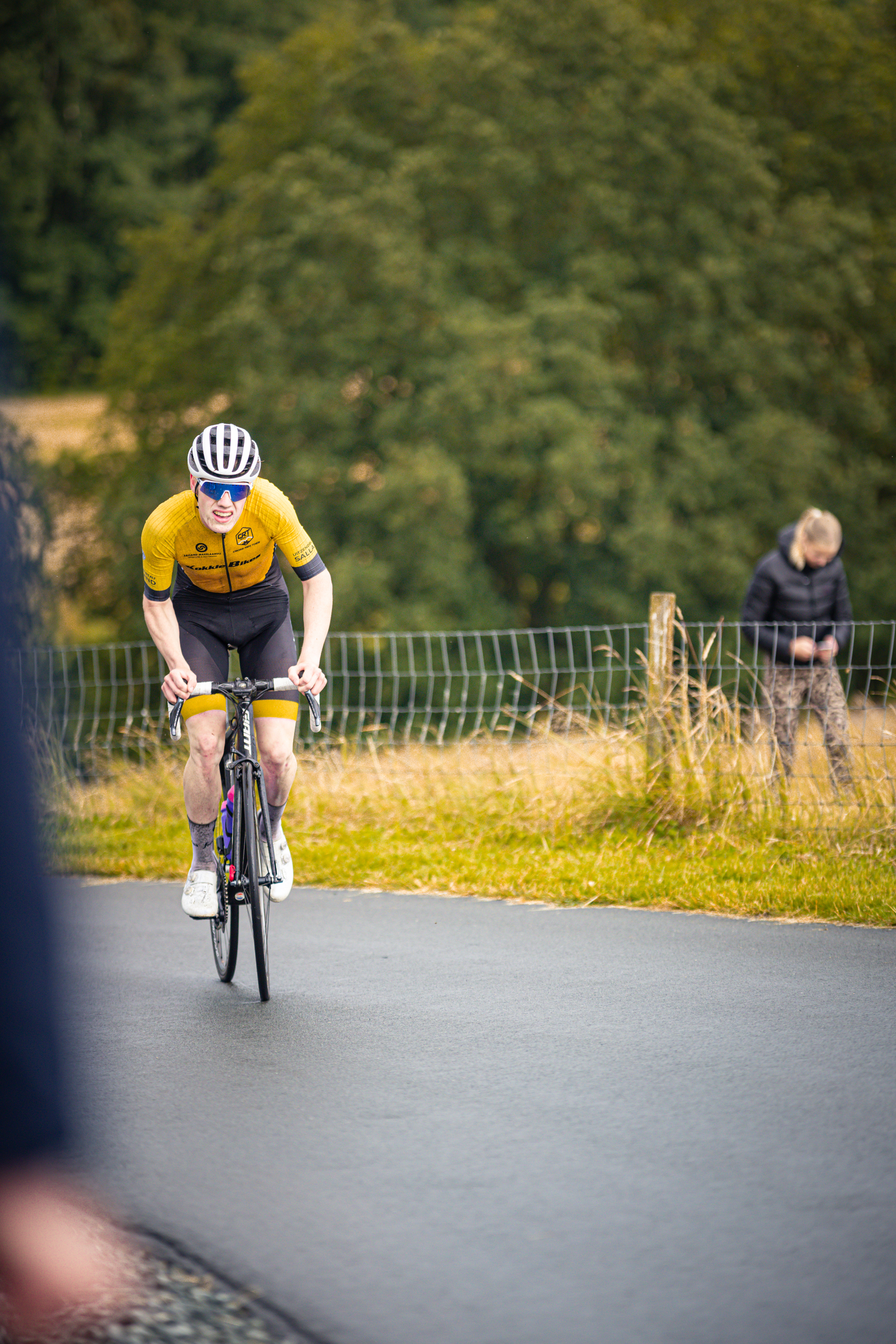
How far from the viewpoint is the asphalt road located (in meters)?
3.44

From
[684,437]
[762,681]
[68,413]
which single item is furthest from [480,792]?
[68,413]

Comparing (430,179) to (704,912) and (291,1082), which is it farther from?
(291,1082)

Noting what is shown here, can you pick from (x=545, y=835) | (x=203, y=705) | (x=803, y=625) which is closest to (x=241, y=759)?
(x=203, y=705)

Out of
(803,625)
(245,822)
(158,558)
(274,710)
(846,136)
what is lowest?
(245,822)

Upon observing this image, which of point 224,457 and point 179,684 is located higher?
Result: point 224,457

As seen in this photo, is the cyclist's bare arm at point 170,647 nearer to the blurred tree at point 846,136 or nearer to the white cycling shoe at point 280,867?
the white cycling shoe at point 280,867

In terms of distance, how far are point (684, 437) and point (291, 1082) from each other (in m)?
26.0

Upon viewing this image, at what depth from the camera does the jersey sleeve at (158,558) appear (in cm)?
607

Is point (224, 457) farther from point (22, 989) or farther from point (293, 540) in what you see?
point (22, 989)

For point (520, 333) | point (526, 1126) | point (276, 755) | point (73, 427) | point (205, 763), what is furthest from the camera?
point (73, 427)

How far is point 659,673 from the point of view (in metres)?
9.49

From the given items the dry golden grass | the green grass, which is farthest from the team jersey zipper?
the dry golden grass

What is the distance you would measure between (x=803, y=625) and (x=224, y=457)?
4.95m

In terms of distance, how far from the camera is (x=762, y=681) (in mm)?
9836
